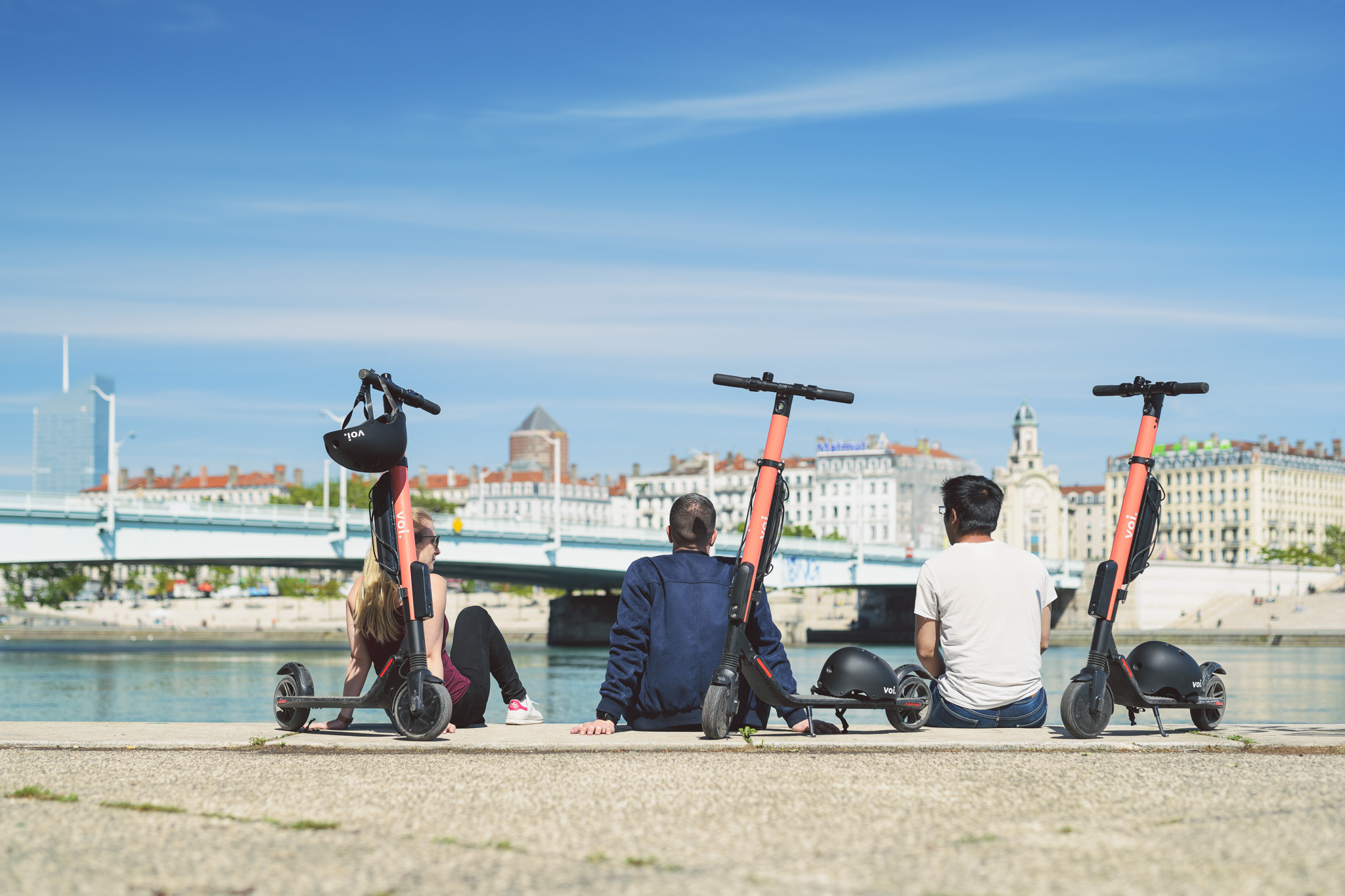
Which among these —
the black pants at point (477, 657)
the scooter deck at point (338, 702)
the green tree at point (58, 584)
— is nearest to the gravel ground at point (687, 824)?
the scooter deck at point (338, 702)

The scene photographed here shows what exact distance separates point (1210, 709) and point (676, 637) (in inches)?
101

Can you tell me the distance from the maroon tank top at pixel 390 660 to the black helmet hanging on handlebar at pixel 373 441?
93 centimetres

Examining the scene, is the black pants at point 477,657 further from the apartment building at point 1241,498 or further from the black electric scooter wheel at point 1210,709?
the apartment building at point 1241,498

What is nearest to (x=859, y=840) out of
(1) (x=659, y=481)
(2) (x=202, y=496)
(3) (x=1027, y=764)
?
(3) (x=1027, y=764)

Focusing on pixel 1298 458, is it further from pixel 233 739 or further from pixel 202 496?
pixel 233 739

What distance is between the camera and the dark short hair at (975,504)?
7070mm

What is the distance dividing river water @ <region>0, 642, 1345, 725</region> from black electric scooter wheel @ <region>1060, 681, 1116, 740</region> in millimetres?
3858

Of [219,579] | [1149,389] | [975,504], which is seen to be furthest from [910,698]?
[219,579]

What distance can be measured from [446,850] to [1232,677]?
39.3 meters

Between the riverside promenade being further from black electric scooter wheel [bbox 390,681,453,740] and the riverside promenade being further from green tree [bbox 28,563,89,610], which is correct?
green tree [bbox 28,563,89,610]

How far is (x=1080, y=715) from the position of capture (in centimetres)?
668

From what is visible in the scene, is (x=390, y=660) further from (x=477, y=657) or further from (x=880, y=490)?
(x=880, y=490)

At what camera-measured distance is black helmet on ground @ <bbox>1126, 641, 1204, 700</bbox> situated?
705 cm

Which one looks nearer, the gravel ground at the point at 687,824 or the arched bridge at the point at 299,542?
the gravel ground at the point at 687,824
